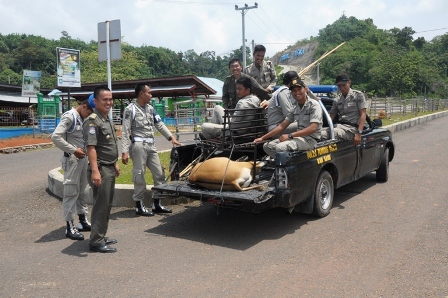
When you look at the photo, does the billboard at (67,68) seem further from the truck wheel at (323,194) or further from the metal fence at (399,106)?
the metal fence at (399,106)

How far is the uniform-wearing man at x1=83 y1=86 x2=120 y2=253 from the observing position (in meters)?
4.36

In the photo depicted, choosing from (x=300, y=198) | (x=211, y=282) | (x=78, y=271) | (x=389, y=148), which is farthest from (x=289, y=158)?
(x=389, y=148)

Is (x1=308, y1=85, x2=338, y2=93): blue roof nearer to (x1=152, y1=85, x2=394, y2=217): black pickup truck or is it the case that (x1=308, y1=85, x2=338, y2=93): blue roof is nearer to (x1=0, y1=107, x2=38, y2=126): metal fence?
(x1=152, y1=85, x2=394, y2=217): black pickup truck

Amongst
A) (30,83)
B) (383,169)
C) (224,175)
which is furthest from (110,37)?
(30,83)

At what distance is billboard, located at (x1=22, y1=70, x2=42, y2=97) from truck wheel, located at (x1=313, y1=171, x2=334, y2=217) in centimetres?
1909

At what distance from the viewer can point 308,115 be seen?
17.8 ft

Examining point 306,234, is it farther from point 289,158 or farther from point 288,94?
point 288,94

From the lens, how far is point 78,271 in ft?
13.0

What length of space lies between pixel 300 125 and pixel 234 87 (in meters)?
1.70

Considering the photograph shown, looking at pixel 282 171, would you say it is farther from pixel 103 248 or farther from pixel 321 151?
pixel 103 248

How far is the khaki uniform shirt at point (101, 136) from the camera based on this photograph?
4.39m

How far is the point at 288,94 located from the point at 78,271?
11.2 feet

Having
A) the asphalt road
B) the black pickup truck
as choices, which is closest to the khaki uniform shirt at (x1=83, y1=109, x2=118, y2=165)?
the black pickup truck

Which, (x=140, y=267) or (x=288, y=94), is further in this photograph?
(x=288, y=94)
